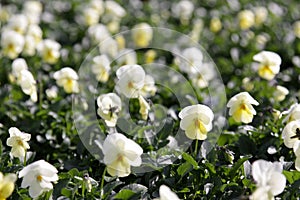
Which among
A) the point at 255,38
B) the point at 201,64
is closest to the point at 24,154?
the point at 201,64

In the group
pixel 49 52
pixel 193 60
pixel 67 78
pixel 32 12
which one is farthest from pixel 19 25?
pixel 193 60

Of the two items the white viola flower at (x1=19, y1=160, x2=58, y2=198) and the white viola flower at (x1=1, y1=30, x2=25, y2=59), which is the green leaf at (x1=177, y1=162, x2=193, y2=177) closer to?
the white viola flower at (x1=19, y1=160, x2=58, y2=198)

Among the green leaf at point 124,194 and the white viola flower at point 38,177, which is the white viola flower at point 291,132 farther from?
the white viola flower at point 38,177

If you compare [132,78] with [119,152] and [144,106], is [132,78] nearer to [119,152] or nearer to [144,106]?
[144,106]

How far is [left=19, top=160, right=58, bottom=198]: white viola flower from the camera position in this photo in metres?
2.13

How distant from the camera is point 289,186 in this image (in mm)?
2268

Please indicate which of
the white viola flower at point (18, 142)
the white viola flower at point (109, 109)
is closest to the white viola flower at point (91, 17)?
the white viola flower at point (109, 109)

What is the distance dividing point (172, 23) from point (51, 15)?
3.56ft

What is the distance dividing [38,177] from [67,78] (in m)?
1.10

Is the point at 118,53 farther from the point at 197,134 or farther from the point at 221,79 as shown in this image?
the point at 197,134

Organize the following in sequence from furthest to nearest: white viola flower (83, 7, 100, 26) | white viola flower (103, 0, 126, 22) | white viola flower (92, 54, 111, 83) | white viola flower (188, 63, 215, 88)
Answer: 1. white viola flower (103, 0, 126, 22)
2. white viola flower (83, 7, 100, 26)
3. white viola flower (188, 63, 215, 88)
4. white viola flower (92, 54, 111, 83)

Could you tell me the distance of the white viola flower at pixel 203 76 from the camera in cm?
371

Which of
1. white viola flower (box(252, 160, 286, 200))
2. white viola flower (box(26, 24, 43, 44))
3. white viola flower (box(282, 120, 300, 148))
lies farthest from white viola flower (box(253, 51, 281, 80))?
white viola flower (box(26, 24, 43, 44))

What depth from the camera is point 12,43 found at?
3.92m
